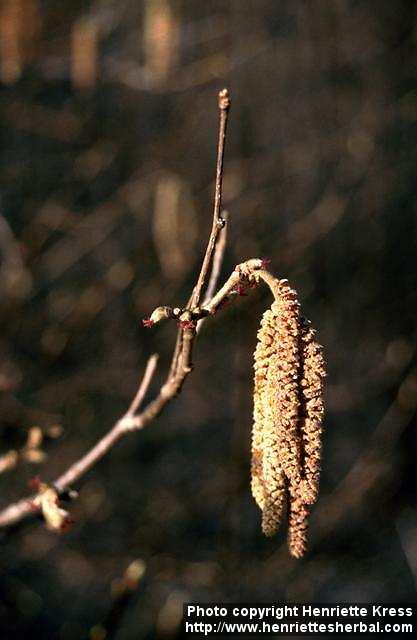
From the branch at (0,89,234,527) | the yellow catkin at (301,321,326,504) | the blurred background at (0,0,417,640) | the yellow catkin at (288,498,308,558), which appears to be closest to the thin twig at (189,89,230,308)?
the branch at (0,89,234,527)

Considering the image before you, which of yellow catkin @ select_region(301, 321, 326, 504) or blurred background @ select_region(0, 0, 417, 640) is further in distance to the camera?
blurred background @ select_region(0, 0, 417, 640)

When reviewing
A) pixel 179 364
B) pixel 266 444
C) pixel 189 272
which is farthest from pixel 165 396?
pixel 189 272

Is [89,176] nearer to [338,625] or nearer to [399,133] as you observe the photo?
[399,133]

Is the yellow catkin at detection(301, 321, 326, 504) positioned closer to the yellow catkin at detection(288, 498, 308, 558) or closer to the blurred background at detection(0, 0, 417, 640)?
the yellow catkin at detection(288, 498, 308, 558)

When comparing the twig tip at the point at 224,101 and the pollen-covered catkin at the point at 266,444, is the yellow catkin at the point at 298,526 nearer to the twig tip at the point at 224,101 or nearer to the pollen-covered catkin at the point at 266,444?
the pollen-covered catkin at the point at 266,444

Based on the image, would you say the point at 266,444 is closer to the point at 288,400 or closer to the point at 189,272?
the point at 288,400

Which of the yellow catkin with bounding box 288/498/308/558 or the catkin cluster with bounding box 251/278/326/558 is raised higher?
the catkin cluster with bounding box 251/278/326/558

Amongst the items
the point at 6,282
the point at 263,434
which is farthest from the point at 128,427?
the point at 6,282

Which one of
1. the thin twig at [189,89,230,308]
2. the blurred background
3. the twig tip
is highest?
the blurred background
